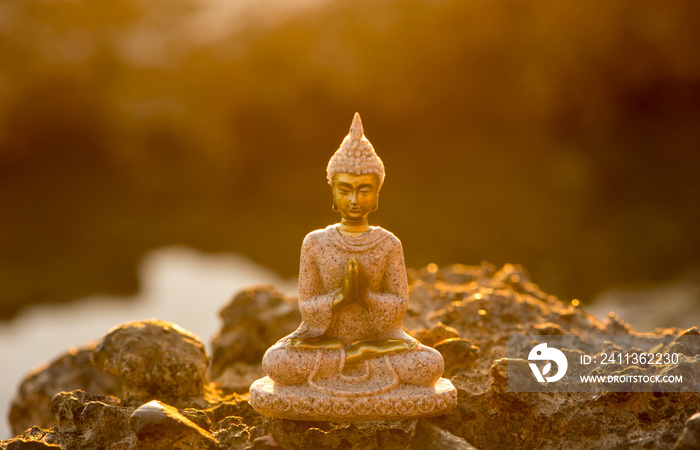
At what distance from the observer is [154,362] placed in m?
5.86

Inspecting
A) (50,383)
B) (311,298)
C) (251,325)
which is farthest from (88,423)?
(50,383)

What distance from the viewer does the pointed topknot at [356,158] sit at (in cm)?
496

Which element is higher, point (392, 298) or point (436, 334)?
point (436, 334)

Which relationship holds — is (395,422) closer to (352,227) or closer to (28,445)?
(352,227)

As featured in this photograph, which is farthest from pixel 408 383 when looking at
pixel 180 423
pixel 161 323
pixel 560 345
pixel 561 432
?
pixel 161 323

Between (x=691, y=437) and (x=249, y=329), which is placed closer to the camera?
(x=691, y=437)

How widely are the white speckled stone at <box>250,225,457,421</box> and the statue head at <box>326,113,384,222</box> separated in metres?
0.20

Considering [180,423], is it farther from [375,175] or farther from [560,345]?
[560,345]

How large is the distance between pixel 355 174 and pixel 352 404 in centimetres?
142

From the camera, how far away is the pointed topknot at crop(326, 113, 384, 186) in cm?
496

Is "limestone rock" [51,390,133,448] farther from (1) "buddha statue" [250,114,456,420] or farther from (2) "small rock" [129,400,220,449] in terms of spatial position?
(1) "buddha statue" [250,114,456,420]

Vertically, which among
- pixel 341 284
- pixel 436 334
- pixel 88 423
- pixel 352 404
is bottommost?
pixel 88 423

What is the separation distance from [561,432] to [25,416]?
510 centimetres

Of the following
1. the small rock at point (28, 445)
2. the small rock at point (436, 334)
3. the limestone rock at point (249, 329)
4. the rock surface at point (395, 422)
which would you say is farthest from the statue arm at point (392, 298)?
the limestone rock at point (249, 329)
